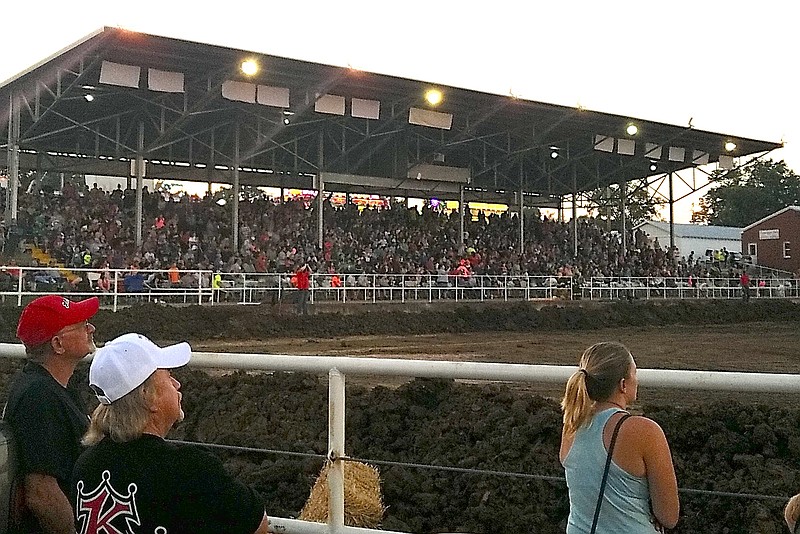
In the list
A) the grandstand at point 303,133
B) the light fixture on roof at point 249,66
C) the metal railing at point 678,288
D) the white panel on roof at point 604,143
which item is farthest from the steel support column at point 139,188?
the white panel on roof at point 604,143

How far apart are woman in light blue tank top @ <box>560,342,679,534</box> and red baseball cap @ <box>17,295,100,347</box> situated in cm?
197

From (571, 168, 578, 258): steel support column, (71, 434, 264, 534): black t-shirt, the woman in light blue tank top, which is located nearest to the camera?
(71, 434, 264, 534): black t-shirt

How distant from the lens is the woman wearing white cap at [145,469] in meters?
2.35

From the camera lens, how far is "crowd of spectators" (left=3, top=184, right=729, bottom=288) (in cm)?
2591

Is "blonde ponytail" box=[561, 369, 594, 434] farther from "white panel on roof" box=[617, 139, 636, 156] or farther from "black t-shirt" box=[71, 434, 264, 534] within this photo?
"white panel on roof" box=[617, 139, 636, 156]

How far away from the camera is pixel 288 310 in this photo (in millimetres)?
23953

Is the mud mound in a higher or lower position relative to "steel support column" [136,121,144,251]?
lower

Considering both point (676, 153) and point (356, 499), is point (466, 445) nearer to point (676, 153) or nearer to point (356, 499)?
point (356, 499)

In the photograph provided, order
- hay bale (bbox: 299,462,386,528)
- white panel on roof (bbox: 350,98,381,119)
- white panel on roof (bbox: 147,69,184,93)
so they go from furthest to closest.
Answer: white panel on roof (bbox: 350,98,381,119)
white panel on roof (bbox: 147,69,184,93)
hay bale (bbox: 299,462,386,528)

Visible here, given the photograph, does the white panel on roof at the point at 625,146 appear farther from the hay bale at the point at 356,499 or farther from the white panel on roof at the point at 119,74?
the hay bale at the point at 356,499

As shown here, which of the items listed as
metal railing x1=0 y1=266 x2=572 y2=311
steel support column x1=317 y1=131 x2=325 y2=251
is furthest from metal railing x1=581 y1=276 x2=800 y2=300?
steel support column x1=317 y1=131 x2=325 y2=251

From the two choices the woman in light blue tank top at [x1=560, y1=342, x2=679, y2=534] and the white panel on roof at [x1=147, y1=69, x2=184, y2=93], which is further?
the white panel on roof at [x1=147, y1=69, x2=184, y2=93]

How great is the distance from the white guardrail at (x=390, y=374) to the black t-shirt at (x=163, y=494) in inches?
48.1

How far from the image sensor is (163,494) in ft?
7.79
